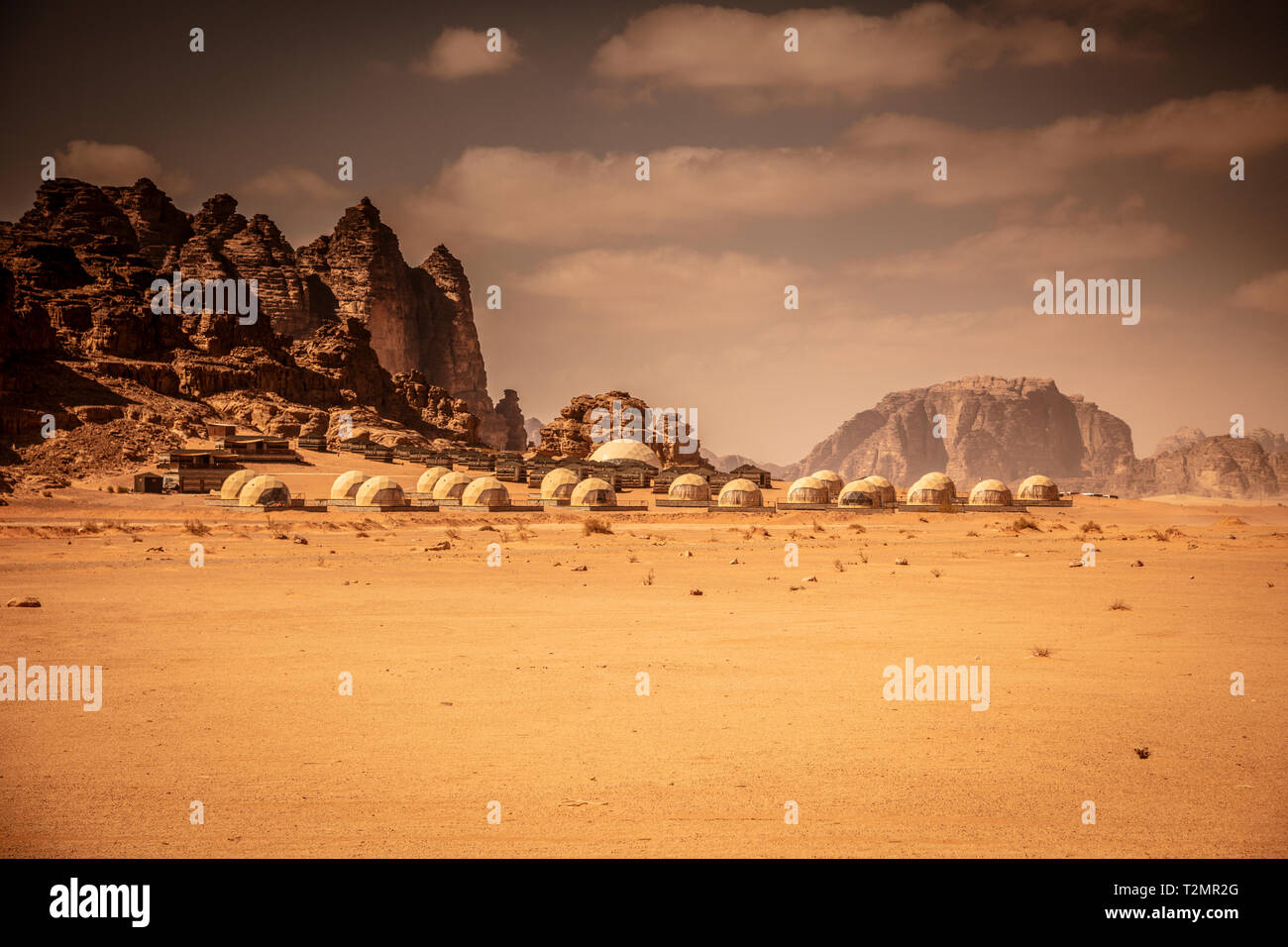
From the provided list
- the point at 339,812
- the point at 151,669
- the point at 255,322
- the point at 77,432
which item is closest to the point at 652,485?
the point at 77,432

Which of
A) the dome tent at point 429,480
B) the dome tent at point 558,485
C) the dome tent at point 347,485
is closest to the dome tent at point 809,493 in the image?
the dome tent at point 558,485

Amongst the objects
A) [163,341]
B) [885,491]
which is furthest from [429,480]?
[163,341]

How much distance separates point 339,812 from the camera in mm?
6895

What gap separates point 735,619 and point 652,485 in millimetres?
68388

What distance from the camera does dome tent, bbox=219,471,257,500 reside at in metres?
58.2

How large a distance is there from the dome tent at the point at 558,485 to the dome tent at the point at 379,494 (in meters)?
13.1

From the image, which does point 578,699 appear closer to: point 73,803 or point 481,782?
point 481,782

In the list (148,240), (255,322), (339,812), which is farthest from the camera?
(148,240)

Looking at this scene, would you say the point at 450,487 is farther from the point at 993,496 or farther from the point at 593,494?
the point at 993,496

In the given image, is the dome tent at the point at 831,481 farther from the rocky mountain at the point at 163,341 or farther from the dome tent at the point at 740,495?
the rocky mountain at the point at 163,341

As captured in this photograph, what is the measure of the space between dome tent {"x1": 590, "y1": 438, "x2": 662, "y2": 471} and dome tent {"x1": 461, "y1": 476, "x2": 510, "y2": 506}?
38.4m

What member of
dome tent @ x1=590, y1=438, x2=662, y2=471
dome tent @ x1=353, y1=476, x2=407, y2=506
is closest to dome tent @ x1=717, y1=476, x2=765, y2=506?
dome tent @ x1=353, y1=476, x2=407, y2=506

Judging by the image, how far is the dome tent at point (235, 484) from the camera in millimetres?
58219

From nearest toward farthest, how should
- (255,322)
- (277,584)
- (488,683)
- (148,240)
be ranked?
1. (488,683)
2. (277,584)
3. (255,322)
4. (148,240)
